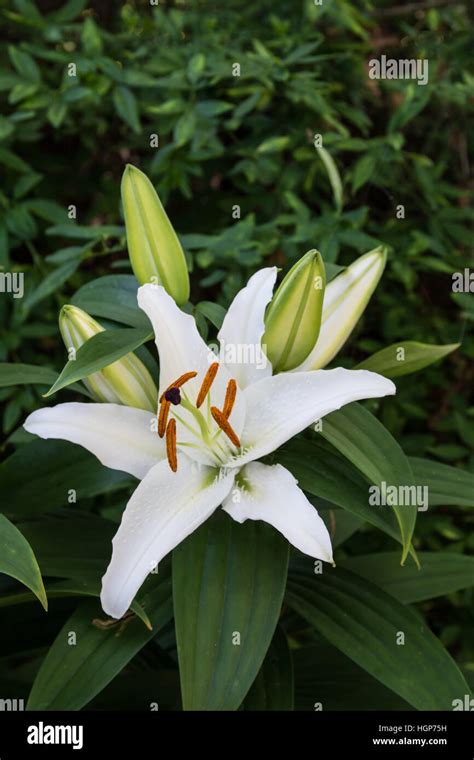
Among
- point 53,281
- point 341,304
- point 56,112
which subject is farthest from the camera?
point 56,112

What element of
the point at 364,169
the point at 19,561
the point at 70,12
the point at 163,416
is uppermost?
the point at 70,12

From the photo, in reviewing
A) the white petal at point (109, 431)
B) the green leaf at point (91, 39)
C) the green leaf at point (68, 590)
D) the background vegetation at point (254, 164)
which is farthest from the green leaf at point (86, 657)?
the green leaf at point (91, 39)

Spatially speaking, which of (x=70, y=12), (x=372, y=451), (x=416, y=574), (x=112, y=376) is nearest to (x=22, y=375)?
(x=112, y=376)

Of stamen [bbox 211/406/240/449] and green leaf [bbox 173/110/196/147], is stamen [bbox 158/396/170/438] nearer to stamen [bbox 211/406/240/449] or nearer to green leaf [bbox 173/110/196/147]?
stamen [bbox 211/406/240/449]

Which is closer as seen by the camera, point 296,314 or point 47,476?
point 296,314

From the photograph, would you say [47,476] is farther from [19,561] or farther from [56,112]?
[56,112]

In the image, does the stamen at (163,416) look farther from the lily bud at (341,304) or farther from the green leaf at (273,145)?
the green leaf at (273,145)

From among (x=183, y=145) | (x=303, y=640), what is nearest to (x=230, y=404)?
(x=303, y=640)
